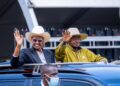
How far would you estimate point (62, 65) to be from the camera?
5.07 metres

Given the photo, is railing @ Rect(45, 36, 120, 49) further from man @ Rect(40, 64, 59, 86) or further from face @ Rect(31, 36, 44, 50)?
man @ Rect(40, 64, 59, 86)

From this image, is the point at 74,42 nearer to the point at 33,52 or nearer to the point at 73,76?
the point at 33,52

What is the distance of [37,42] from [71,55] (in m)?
0.69

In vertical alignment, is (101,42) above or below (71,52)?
above

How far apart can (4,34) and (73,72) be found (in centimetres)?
1088

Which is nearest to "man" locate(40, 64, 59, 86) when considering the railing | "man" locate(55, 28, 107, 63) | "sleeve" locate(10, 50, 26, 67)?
"sleeve" locate(10, 50, 26, 67)

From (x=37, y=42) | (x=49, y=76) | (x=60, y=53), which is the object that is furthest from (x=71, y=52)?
(x=49, y=76)

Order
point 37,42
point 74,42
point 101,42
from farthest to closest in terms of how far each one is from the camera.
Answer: point 101,42, point 74,42, point 37,42

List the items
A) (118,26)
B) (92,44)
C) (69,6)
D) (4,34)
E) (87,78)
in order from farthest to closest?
(4,34) → (118,26) → (69,6) → (92,44) → (87,78)

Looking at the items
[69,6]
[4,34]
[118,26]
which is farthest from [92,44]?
[4,34]

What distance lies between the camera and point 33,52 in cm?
590

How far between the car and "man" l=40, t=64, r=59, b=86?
0.15 metres

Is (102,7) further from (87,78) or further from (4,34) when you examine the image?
(87,78)

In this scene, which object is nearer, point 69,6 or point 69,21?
point 69,6
